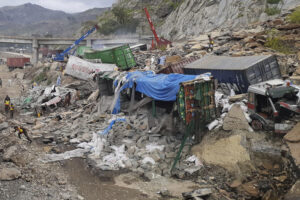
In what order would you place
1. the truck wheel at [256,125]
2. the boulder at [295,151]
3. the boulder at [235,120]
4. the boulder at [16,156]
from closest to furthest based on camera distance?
the boulder at [295,151], the truck wheel at [256,125], the boulder at [16,156], the boulder at [235,120]

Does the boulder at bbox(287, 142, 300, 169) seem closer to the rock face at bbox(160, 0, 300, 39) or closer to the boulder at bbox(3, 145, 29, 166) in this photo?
the boulder at bbox(3, 145, 29, 166)

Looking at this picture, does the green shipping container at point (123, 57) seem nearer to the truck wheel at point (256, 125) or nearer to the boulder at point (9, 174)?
the truck wheel at point (256, 125)

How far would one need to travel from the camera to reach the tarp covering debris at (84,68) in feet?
66.9

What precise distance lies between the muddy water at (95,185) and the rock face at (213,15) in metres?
24.5

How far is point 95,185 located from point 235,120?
4939 mm

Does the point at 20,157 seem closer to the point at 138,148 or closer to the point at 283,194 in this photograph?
the point at 138,148

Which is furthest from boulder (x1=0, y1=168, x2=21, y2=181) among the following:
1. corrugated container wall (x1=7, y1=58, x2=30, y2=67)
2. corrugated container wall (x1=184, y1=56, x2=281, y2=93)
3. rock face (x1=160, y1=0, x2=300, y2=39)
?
corrugated container wall (x1=7, y1=58, x2=30, y2=67)

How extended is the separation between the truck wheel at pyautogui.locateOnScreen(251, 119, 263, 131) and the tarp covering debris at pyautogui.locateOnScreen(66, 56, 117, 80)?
12609 millimetres

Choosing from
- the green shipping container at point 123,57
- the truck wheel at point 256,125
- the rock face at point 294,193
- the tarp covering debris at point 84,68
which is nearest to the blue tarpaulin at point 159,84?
the truck wheel at point 256,125

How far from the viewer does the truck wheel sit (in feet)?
29.2

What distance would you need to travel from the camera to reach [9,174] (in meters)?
7.92

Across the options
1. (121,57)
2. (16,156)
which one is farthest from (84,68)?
(16,156)

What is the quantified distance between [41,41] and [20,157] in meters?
41.0

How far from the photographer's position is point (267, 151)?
8.09m
